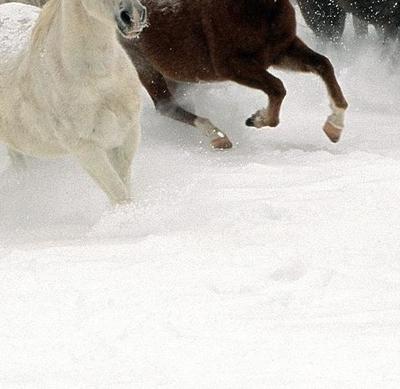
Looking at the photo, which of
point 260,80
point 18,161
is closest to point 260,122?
point 260,80

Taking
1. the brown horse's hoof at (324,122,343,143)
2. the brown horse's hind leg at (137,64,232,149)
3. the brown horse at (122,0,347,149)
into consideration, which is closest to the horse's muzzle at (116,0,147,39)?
the brown horse at (122,0,347,149)

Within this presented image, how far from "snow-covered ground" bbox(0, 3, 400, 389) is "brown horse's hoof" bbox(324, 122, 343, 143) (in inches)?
2.6

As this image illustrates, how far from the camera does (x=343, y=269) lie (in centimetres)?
348

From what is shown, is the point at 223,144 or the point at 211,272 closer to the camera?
the point at 211,272

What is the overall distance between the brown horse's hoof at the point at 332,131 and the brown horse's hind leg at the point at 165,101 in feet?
2.47

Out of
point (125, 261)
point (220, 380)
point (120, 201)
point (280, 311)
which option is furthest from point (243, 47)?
point (220, 380)

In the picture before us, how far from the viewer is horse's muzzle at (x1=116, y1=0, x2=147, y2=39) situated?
412cm

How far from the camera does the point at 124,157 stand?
496cm

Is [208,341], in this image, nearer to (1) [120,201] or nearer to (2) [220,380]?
(2) [220,380]

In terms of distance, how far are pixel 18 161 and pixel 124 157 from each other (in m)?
1.24

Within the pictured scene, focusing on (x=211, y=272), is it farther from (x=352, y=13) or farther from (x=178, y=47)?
(x=352, y=13)

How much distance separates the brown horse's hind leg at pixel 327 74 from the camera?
19.4 ft

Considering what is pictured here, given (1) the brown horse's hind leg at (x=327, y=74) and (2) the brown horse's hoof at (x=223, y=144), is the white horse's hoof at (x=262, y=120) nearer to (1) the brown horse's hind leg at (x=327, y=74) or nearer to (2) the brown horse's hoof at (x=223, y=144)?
(2) the brown horse's hoof at (x=223, y=144)

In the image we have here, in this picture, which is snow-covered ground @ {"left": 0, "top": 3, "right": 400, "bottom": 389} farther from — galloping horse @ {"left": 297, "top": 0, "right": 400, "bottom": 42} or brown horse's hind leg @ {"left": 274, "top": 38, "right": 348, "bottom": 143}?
galloping horse @ {"left": 297, "top": 0, "right": 400, "bottom": 42}
